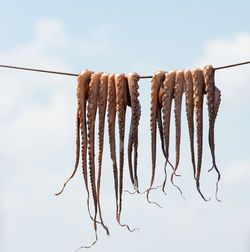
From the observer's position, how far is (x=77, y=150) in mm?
10914

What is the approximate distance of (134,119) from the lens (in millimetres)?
10656

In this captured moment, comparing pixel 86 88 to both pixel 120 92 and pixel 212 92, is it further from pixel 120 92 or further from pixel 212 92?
pixel 212 92

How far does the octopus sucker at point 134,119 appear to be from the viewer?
10.7 metres

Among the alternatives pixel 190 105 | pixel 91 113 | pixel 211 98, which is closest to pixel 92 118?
pixel 91 113

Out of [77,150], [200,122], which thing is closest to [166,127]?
[200,122]

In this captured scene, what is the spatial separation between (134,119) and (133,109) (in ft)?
0.36

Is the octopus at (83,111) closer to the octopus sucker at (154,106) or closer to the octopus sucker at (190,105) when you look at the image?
the octopus sucker at (154,106)

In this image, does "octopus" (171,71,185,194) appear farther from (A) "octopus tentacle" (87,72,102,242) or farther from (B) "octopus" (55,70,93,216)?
(B) "octopus" (55,70,93,216)

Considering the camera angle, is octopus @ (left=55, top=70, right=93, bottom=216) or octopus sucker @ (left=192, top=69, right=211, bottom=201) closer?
octopus sucker @ (left=192, top=69, right=211, bottom=201)

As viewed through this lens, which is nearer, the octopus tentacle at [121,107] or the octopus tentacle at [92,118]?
the octopus tentacle at [121,107]

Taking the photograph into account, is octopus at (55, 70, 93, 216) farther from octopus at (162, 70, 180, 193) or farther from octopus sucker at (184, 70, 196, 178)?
octopus sucker at (184, 70, 196, 178)

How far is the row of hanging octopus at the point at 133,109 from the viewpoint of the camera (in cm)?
1066

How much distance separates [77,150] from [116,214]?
838 mm

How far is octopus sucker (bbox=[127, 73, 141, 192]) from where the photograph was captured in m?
10.7
